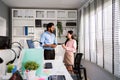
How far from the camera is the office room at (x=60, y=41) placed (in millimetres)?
1958

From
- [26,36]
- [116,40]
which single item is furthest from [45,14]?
[116,40]

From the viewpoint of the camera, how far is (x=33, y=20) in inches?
250

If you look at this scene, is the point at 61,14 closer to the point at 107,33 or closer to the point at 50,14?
the point at 50,14

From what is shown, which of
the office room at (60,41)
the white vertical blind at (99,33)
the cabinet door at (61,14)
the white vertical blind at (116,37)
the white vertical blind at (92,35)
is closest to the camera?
the office room at (60,41)

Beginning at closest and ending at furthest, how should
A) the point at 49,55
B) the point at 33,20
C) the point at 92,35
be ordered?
the point at 49,55 → the point at 92,35 → the point at 33,20

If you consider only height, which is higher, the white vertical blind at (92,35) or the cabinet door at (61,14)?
the cabinet door at (61,14)

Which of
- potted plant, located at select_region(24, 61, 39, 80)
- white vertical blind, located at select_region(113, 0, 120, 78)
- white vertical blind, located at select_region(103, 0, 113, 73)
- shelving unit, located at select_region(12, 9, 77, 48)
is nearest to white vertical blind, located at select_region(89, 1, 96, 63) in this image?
white vertical blind, located at select_region(103, 0, 113, 73)

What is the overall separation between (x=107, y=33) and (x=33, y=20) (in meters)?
3.40

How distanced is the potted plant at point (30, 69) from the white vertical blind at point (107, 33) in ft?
6.78

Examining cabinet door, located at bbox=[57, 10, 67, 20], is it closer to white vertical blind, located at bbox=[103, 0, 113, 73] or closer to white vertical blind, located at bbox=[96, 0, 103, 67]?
white vertical blind, located at bbox=[96, 0, 103, 67]

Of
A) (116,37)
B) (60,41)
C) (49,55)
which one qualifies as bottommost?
(49,55)

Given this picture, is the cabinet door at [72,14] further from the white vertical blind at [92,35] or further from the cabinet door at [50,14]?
the white vertical blind at [92,35]

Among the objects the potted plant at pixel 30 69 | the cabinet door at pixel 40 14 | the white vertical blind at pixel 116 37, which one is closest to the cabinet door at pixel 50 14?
the cabinet door at pixel 40 14

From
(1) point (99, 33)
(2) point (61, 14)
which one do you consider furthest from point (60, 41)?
(1) point (99, 33)
